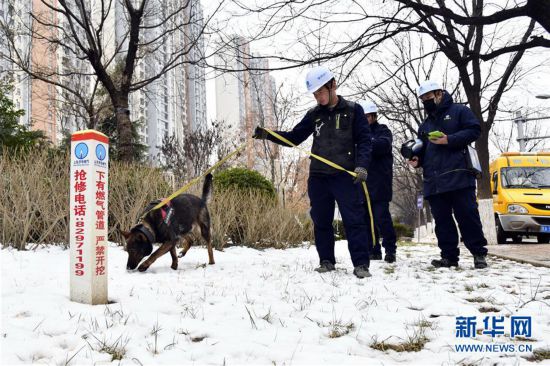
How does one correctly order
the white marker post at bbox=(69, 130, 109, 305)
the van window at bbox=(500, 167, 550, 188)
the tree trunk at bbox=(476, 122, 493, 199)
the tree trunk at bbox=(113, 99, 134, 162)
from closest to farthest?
the white marker post at bbox=(69, 130, 109, 305) → the tree trunk at bbox=(476, 122, 493, 199) → the tree trunk at bbox=(113, 99, 134, 162) → the van window at bbox=(500, 167, 550, 188)

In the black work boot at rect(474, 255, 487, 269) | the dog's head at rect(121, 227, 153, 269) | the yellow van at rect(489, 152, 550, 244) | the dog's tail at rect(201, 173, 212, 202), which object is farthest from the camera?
the yellow van at rect(489, 152, 550, 244)

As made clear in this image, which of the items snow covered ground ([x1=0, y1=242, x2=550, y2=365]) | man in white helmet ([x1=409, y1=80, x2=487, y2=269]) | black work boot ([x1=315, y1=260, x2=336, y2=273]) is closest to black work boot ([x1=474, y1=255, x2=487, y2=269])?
man in white helmet ([x1=409, y1=80, x2=487, y2=269])

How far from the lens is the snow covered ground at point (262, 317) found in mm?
2066

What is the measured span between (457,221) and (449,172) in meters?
0.63

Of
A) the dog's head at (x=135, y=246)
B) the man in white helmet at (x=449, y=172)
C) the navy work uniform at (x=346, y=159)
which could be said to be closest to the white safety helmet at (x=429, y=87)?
the man in white helmet at (x=449, y=172)

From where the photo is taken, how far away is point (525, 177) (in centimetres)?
1186

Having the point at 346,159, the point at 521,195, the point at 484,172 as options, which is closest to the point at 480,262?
the point at 346,159

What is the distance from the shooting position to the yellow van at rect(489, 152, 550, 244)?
1067 cm

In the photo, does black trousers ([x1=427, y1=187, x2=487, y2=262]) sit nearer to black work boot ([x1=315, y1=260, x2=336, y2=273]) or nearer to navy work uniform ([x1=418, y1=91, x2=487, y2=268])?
navy work uniform ([x1=418, y1=91, x2=487, y2=268])

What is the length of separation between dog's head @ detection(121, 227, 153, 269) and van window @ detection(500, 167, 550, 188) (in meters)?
10.5

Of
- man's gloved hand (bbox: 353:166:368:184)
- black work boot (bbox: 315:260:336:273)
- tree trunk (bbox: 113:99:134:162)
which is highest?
tree trunk (bbox: 113:99:134:162)

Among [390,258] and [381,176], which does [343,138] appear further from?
[390,258]

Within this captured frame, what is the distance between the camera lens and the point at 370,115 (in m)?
5.94

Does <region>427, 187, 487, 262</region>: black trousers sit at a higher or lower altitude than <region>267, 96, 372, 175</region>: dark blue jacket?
lower
